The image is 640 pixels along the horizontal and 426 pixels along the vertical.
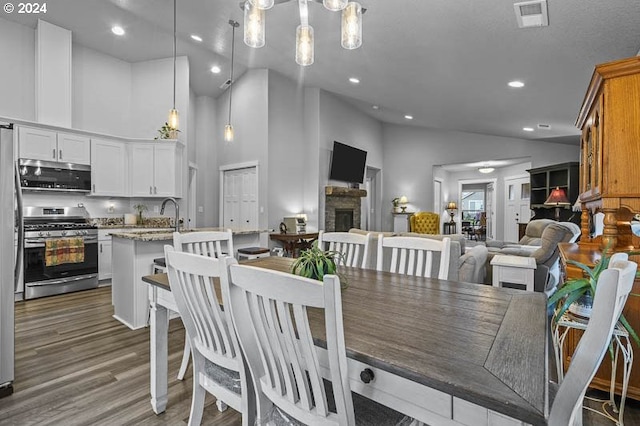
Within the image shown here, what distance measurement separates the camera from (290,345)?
3.00 feet

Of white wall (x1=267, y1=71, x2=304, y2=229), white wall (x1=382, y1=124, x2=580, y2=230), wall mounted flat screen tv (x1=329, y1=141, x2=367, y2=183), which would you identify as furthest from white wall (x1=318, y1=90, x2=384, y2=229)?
white wall (x1=382, y1=124, x2=580, y2=230)

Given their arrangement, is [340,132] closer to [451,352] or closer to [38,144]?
[38,144]

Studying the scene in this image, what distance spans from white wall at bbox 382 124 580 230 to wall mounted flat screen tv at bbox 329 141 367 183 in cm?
160

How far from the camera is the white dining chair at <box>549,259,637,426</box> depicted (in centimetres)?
66

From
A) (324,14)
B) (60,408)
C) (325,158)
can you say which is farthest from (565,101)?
(60,408)

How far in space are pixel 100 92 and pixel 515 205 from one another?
9884mm

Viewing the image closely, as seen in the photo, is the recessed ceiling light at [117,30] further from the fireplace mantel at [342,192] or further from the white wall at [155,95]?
the fireplace mantel at [342,192]

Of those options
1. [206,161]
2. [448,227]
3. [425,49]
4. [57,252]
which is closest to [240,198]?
[206,161]

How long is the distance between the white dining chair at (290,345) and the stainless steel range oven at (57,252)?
177 inches

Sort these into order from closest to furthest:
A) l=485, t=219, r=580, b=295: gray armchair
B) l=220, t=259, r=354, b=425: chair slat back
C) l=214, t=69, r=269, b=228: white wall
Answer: l=220, t=259, r=354, b=425: chair slat back
l=485, t=219, r=580, b=295: gray armchair
l=214, t=69, r=269, b=228: white wall

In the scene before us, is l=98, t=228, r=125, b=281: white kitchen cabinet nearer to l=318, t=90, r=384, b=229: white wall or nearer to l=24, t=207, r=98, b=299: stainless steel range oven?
l=24, t=207, r=98, b=299: stainless steel range oven

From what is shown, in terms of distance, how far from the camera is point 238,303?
1.03 metres

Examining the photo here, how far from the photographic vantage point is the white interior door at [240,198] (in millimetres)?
6234

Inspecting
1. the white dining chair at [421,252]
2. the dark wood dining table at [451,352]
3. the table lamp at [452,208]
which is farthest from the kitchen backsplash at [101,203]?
the table lamp at [452,208]
